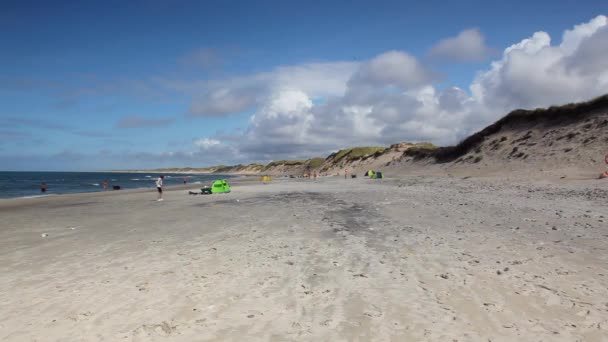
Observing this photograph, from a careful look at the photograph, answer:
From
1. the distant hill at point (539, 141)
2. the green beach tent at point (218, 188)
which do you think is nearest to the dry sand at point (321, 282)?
the green beach tent at point (218, 188)

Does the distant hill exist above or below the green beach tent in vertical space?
above

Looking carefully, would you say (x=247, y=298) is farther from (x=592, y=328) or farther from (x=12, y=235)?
(x=12, y=235)

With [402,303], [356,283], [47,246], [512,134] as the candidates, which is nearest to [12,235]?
[47,246]

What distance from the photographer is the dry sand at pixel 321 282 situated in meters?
5.15

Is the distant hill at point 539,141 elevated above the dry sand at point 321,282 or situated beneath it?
elevated above

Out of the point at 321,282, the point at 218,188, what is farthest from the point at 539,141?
the point at 321,282

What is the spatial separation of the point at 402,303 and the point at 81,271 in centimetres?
761

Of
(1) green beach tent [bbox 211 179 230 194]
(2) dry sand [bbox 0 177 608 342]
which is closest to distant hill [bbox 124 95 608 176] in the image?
(2) dry sand [bbox 0 177 608 342]

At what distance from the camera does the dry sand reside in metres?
5.15

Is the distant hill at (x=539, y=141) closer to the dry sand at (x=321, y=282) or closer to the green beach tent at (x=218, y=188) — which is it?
the dry sand at (x=321, y=282)

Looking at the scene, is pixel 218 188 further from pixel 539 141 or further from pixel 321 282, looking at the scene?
pixel 539 141

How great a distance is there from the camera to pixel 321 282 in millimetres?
7195

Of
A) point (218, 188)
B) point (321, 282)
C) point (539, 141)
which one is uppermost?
point (539, 141)

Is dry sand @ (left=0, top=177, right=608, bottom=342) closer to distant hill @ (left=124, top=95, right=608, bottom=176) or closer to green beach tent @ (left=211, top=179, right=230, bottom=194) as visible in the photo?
green beach tent @ (left=211, top=179, right=230, bottom=194)
